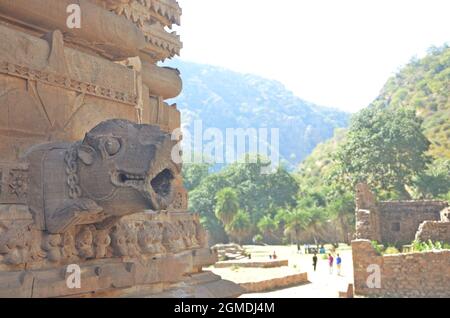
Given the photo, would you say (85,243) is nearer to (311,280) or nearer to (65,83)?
(65,83)

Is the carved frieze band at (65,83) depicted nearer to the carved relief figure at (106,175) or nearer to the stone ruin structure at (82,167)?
the stone ruin structure at (82,167)

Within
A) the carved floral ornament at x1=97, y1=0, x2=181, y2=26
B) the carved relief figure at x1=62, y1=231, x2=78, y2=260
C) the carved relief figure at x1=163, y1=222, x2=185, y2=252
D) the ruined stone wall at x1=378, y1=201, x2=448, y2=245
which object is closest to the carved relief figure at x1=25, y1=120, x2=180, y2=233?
the carved relief figure at x1=62, y1=231, x2=78, y2=260

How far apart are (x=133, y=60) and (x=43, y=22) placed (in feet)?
4.85

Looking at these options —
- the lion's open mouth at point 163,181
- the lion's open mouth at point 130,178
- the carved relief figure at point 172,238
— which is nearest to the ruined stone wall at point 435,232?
the carved relief figure at point 172,238

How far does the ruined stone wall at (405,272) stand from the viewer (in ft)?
61.5

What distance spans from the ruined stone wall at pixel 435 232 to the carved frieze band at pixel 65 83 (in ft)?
74.5

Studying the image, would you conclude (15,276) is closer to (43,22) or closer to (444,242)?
(43,22)

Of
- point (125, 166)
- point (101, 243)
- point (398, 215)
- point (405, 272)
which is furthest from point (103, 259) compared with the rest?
point (398, 215)

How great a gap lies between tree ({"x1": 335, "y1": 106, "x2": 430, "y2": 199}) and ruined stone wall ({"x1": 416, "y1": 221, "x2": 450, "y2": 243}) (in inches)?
737

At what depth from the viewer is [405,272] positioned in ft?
62.4

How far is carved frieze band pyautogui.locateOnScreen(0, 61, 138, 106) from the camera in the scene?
4.38 m

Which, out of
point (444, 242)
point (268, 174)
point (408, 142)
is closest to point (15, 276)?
point (444, 242)

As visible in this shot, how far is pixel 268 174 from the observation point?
62281 millimetres

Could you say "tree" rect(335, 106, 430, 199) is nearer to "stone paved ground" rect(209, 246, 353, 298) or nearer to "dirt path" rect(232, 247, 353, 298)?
"dirt path" rect(232, 247, 353, 298)
